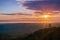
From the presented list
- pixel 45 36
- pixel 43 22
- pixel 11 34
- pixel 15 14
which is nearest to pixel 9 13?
pixel 15 14

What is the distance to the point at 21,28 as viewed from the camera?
1.68 m

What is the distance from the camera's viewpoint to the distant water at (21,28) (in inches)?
64.5

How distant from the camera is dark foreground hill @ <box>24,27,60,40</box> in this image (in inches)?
67.0

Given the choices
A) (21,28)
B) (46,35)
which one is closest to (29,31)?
(21,28)

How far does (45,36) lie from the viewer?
1720mm

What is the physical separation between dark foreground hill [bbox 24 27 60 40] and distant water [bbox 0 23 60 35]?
0.25ft

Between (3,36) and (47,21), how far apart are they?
34.8 inches

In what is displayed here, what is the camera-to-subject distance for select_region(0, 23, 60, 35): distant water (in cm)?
164

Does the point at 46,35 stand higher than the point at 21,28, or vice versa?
the point at 21,28

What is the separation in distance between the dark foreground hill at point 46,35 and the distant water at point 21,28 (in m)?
0.08

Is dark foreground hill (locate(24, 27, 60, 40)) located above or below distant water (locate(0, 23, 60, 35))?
below

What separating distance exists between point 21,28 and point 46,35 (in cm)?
50

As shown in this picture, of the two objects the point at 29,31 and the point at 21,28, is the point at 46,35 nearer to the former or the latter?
the point at 29,31

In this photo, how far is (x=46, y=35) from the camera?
1.73 metres
